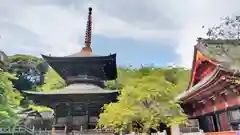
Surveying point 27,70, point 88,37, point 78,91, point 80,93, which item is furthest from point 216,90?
point 27,70

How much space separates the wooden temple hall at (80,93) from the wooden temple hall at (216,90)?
259 inches

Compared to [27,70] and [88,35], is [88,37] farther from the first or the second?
[27,70]

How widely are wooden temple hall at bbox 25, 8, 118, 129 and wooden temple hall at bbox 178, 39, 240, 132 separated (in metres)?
6.59

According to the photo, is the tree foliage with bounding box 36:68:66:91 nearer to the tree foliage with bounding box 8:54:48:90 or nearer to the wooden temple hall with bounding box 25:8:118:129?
the wooden temple hall with bounding box 25:8:118:129

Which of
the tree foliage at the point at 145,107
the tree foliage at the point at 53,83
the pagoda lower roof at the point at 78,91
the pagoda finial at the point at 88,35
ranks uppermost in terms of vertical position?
the pagoda finial at the point at 88,35

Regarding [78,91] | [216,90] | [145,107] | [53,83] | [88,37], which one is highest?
[88,37]

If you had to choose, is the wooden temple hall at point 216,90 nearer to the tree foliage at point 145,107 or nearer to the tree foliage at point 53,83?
the tree foliage at point 145,107

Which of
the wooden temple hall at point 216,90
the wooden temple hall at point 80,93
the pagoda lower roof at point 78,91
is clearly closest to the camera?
the wooden temple hall at point 216,90

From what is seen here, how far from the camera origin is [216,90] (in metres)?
9.88

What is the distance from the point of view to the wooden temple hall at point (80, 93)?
1814 cm

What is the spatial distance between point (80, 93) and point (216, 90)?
10909 millimetres

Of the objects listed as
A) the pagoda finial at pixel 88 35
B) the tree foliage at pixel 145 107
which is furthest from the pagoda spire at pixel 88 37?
the tree foliage at pixel 145 107

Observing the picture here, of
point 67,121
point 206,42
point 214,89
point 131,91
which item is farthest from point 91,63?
point 214,89

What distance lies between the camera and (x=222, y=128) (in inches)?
420
